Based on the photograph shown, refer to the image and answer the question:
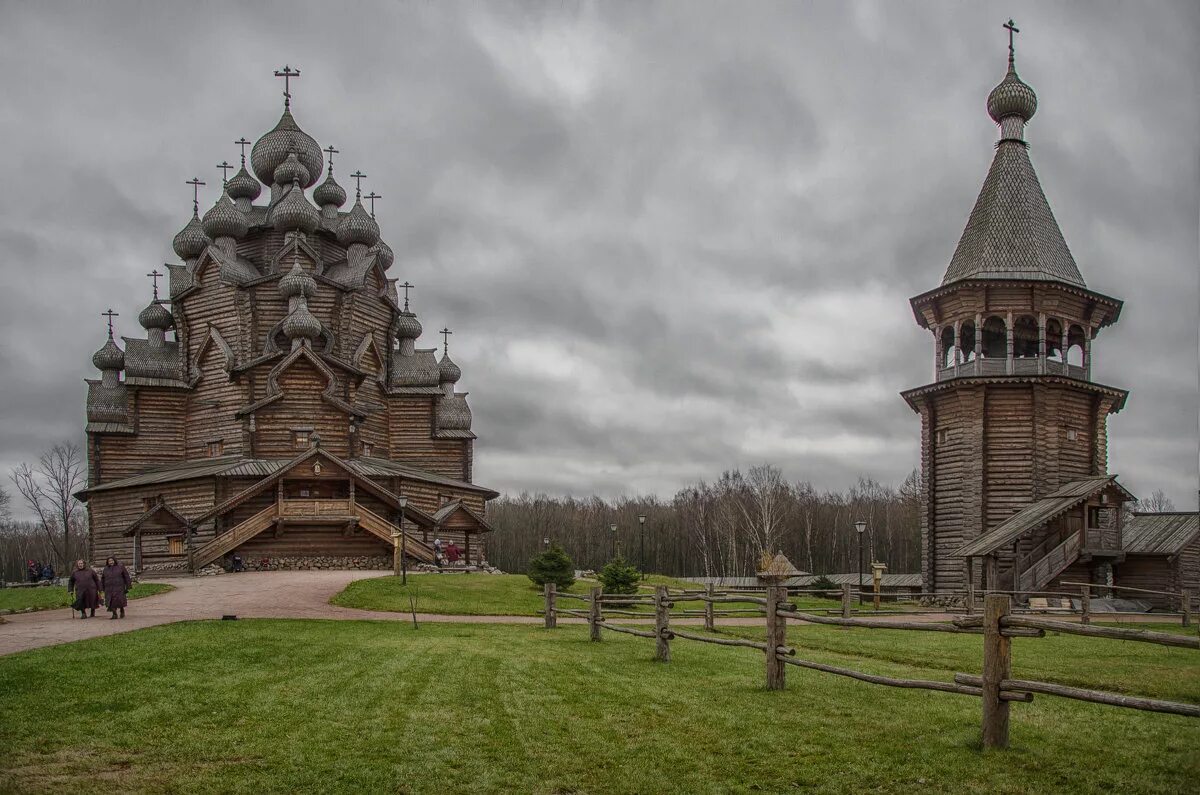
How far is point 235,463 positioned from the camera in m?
45.0

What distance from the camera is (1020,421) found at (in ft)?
118

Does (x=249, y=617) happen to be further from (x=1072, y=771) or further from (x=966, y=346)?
(x=966, y=346)

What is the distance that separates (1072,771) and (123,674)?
10673 mm

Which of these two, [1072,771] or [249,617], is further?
[249,617]

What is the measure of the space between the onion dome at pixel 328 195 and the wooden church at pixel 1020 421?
32.4 metres

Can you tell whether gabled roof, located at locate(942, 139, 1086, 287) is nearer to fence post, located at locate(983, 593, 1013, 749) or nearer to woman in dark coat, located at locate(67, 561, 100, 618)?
woman in dark coat, located at locate(67, 561, 100, 618)

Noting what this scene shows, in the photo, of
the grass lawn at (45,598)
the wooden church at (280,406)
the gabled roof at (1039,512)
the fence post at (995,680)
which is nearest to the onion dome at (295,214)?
the wooden church at (280,406)

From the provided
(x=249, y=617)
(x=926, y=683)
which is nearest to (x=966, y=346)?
(x=249, y=617)

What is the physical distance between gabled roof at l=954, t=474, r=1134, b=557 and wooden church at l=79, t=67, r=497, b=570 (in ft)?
70.2

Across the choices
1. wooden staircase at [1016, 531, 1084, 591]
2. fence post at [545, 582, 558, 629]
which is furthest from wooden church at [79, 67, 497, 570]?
wooden staircase at [1016, 531, 1084, 591]

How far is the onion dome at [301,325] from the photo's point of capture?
47.5m

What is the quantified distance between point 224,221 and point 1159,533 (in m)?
43.0

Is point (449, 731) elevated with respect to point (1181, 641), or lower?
lower

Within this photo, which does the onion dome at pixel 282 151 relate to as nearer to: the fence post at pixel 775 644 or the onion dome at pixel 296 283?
the onion dome at pixel 296 283
